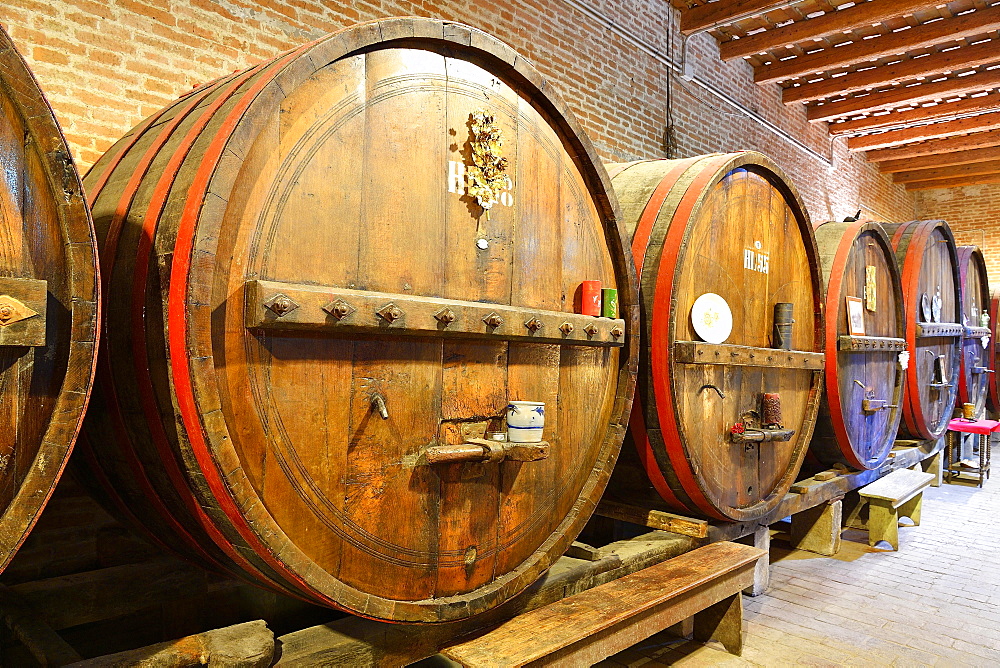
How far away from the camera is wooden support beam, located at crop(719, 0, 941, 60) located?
6410 millimetres

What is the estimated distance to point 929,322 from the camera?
624cm

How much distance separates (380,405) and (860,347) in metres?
3.92

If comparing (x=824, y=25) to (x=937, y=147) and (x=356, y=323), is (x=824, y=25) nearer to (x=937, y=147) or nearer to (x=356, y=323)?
(x=937, y=147)

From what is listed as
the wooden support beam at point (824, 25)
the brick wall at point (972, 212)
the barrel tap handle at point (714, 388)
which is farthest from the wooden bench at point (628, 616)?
the brick wall at point (972, 212)

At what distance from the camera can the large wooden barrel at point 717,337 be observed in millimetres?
3061

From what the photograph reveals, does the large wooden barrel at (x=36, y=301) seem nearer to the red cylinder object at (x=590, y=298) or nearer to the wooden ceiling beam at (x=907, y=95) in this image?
the red cylinder object at (x=590, y=298)

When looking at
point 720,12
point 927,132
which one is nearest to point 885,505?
point 720,12

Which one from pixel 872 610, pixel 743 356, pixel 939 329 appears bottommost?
pixel 872 610

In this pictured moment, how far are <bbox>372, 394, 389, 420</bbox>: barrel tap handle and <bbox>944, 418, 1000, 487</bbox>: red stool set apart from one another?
23.0 ft

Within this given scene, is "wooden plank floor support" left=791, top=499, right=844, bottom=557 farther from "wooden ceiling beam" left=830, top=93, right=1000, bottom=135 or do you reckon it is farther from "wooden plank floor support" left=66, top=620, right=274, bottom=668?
"wooden ceiling beam" left=830, top=93, right=1000, bottom=135

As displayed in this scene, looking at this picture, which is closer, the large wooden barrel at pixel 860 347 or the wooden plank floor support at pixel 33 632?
the wooden plank floor support at pixel 33 632

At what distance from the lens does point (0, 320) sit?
123 cm

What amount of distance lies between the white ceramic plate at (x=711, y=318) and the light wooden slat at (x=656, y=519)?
0.83m

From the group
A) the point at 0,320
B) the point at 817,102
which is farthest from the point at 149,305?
the point at 817,102
